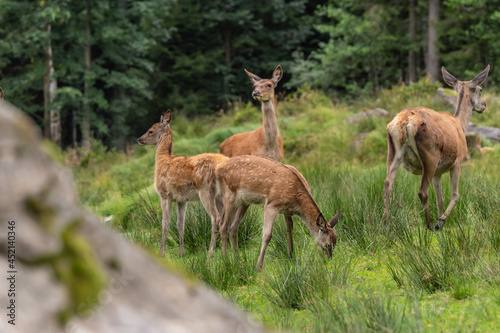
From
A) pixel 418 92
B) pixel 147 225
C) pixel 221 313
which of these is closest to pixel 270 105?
pixel 147 225

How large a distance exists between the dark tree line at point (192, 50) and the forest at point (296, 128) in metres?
0.10

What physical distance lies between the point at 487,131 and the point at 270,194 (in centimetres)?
1168

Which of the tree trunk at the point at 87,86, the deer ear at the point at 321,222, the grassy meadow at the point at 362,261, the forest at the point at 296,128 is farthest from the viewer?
the tree trunk at the point at 87,86

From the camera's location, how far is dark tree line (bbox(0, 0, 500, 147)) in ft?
70.0

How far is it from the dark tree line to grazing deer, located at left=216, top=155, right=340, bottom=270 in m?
15.1

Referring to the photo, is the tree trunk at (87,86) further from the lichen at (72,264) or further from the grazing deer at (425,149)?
the lichen at (72,264)

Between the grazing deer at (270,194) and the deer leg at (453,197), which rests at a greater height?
the grazing deer at (270,194)

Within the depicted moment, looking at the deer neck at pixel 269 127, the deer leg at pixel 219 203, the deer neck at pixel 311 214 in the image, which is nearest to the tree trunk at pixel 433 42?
the deer neck at pixel 269 127

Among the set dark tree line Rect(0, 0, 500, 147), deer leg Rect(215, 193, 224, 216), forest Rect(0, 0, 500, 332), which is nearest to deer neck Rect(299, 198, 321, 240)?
forest Rect(0, 0, 500, 332)

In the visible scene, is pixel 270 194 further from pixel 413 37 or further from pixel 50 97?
pixel 413 37

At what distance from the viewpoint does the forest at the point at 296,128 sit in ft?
16.1

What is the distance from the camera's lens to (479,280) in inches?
193

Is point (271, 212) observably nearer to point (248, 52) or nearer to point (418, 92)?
point (418, 92)

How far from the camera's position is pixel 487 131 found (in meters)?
15.8
